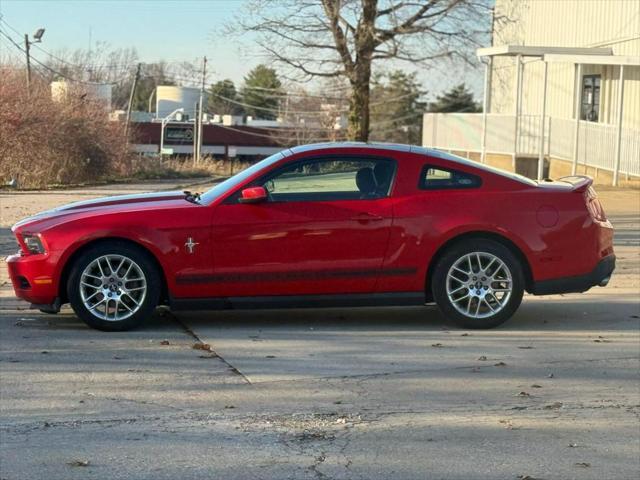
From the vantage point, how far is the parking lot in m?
5.04

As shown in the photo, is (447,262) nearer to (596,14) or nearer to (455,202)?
(455,202)

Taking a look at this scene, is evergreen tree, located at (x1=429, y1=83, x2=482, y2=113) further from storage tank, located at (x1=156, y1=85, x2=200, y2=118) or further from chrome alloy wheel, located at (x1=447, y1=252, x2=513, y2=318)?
chrome alloy wheel, located at (x1=447, y1=252, x2=513, y2=318)

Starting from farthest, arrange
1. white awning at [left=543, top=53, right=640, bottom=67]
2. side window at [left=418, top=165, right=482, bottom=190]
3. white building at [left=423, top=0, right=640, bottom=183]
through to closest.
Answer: white building at [left=423, top=0, right=640, bottom=183]
white awning at [left=543, top=53, right=640, bottom=67]
side window at [left=418, top=165, right=482, bottom=190]

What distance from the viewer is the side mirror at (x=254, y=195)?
8002mm

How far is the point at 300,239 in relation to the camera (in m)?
8.03

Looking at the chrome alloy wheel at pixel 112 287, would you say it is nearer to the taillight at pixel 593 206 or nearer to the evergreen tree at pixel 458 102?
the taillight at pixel 593 206

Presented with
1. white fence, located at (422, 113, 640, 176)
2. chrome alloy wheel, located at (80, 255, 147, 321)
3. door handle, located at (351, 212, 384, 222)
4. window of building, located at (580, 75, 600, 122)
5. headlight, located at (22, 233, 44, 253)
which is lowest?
chrome alloy wheel, located at (80, 255, 147, 321)

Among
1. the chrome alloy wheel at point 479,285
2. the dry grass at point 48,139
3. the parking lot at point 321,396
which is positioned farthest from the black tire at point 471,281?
the dry grass at point 48,139

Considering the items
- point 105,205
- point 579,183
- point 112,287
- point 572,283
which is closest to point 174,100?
point 105,205

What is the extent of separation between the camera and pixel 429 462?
505 cm

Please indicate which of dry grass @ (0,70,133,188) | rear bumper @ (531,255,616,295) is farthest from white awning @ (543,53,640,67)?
rear bumper @ (531,255,616,295)

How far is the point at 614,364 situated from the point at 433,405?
1842 millimetres

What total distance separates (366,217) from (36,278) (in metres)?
2.70

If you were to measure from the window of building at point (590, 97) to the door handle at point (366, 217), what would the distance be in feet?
83.8
